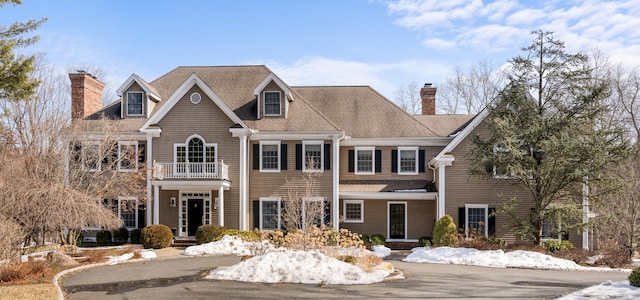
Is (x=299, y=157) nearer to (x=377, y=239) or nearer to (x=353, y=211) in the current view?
(x=353, y=211)

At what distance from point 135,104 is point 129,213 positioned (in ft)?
16.8

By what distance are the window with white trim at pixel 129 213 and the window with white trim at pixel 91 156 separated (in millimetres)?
1970

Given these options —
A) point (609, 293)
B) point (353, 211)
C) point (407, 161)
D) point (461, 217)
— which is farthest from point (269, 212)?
point (609, 293)

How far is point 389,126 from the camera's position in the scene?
92.2ft

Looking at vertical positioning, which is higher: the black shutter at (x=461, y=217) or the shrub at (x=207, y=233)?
the black shutter at (x=461, y=217)

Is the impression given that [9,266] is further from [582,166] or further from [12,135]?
[582,166]

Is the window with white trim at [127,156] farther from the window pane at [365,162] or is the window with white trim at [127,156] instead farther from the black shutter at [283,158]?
the window pane at [365,162]

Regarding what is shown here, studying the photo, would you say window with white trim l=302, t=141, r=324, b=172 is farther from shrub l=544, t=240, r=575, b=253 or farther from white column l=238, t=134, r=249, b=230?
shrub l=544, t=240, r=575, b=253

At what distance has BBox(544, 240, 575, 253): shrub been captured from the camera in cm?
2305

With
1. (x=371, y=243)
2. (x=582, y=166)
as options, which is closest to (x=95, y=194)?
(x=371, y=243)

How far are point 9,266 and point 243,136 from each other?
1267cm

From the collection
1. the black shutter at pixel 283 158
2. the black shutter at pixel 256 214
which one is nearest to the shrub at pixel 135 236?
the black shutter at pixel 256 214

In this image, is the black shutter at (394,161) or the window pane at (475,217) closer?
the window pane at (475,217)

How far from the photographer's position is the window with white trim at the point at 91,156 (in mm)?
23641
